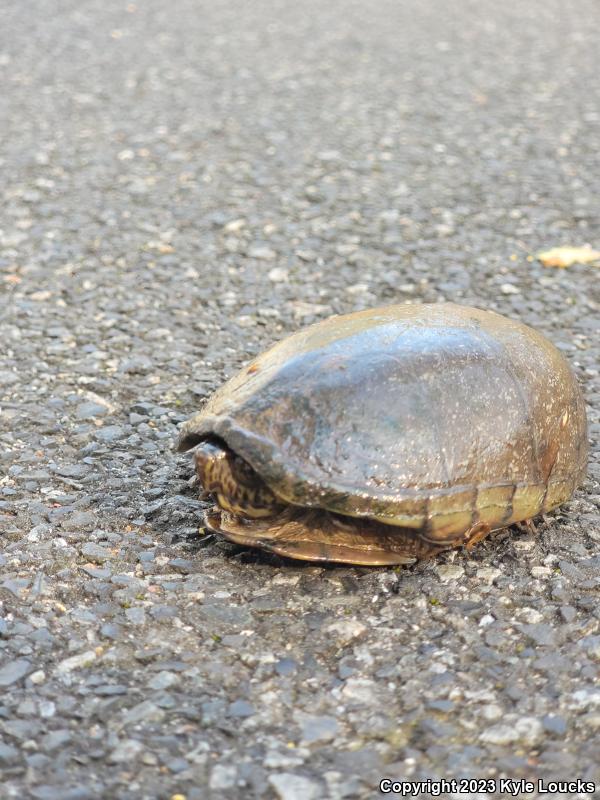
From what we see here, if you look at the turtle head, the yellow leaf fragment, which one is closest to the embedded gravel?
the yellow leaf fragment

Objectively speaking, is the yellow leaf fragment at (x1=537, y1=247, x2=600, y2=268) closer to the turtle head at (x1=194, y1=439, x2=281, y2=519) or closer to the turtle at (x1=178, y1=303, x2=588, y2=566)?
the turtle at (x1=178, y1=303, x2=588, y2=566)

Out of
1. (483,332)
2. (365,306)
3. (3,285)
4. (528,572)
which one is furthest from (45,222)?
(528,572)

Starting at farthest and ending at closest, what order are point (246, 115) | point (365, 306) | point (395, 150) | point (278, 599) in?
point (246, 115)
point (395, 150)
point (365, 306)
point (278, 599)

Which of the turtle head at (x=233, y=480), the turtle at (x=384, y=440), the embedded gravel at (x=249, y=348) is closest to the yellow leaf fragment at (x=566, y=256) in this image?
the embedded gravel at (x=249, y=348)

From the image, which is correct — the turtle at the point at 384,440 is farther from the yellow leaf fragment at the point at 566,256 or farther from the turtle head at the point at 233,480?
the yellow leaf fragment at the point at 566,256

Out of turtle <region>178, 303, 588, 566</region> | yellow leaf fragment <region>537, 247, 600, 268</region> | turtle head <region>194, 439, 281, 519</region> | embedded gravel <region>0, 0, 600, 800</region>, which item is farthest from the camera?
yellow leaf fragment <region>537, 247, 600, 268</region>

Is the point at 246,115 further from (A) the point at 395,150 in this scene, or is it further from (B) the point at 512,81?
(B) the point at 512,81
